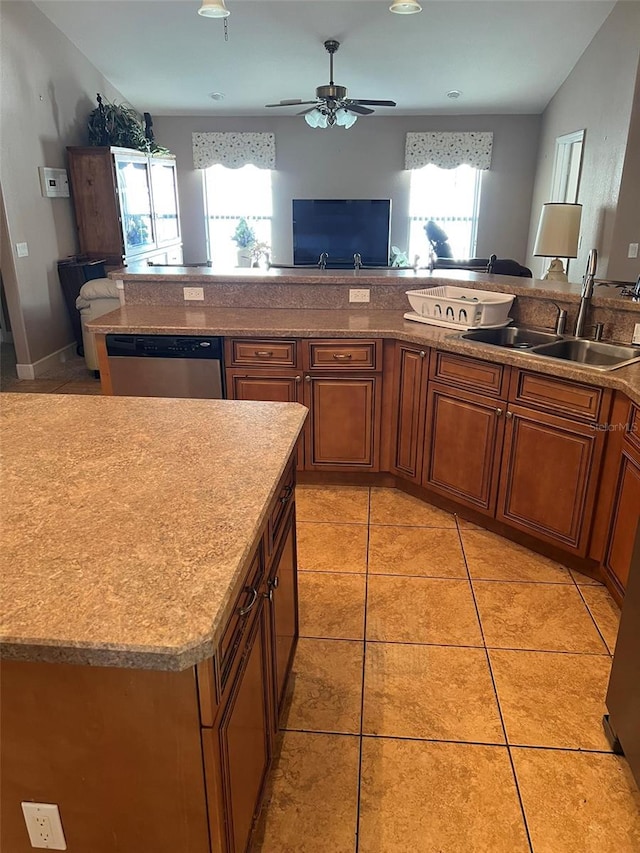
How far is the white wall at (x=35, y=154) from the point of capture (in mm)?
5152

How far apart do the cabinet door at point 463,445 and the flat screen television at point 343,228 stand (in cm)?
605

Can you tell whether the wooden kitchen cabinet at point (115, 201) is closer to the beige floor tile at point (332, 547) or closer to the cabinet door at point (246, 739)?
the beige floor tile at point (332, 547)

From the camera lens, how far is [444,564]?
275 centimetres

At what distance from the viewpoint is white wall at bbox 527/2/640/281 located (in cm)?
520

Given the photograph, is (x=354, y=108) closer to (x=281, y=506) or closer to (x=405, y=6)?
(x=405, y=6)

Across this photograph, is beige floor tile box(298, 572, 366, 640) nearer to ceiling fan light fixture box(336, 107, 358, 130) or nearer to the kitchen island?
the kitchen island

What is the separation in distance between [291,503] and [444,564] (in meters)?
1.15

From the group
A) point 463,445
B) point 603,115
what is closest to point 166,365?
point 463,445

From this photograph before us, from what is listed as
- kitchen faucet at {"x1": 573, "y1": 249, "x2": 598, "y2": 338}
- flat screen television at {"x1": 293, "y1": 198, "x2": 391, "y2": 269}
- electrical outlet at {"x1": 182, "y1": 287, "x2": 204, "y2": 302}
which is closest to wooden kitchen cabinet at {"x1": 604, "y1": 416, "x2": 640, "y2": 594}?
kitchen faucet at {"x1": 573, "y1": 249, "x2": 598, "y2": 338}

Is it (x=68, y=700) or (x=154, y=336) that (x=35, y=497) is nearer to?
(x=68, y=700)

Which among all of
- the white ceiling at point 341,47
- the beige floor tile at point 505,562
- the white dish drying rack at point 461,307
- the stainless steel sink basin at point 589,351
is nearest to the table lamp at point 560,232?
the white ceiling at point 341,47

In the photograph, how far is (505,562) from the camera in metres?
2.77

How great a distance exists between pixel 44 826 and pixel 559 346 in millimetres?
2624

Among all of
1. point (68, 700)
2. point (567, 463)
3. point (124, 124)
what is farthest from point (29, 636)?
point (124, 124)
